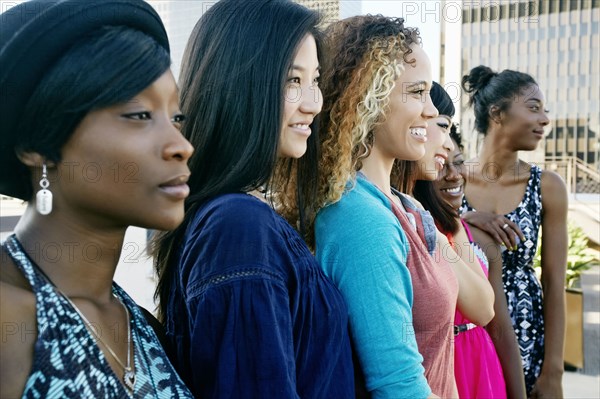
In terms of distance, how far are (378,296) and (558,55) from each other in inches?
2769

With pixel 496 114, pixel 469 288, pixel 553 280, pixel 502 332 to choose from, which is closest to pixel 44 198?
pixel 469 288

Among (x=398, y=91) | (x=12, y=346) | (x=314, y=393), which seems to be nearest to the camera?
(x=12, y=346)

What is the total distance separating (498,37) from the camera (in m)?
64.8

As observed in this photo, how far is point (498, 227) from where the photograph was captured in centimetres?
273

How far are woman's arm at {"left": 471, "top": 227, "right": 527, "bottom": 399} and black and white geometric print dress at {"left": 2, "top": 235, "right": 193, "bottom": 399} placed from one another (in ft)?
5.67

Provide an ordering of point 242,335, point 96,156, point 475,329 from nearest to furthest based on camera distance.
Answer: point 96,156 → point 242,335 → point 475,329

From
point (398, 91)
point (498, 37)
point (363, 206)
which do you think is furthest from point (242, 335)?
point (498, 37)

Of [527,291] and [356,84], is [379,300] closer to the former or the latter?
[356,84]

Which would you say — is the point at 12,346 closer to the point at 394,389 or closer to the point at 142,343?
the point at 142,343

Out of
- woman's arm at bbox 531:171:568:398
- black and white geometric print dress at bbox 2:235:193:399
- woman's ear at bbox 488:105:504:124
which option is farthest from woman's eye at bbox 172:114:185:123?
woman's ear at bbox 488:105:504:124

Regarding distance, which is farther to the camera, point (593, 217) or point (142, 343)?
point (593, 217)

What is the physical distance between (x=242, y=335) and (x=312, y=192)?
1.92 ft

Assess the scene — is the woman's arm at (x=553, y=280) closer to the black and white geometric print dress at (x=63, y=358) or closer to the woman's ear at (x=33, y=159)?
the black and white geometric print dress at (x=63, y=358)

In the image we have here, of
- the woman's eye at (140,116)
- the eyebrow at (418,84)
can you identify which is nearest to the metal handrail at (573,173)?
the eyebrow at (418,84)
